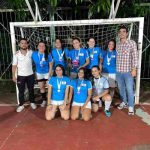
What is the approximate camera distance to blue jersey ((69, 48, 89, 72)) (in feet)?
22.9

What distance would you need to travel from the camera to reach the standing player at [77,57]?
6961 millimetres

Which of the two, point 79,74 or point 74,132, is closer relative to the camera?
point 74,132

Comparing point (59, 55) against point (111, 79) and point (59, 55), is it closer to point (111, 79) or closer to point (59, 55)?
point (59, 55)

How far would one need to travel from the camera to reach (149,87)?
900cm

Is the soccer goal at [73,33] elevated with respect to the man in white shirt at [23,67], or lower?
elevated

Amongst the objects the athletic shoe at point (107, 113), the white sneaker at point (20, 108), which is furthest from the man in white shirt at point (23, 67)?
the athletic shoe at point (107, 113)

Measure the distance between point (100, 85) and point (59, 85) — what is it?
0.95 m

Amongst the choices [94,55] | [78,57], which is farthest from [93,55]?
[78,57]

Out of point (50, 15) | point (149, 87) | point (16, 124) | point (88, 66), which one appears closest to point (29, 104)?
point (16, 124)

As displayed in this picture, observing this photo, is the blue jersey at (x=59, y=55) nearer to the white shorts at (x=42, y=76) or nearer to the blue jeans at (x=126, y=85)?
the white shorts at (x=42, y=76)

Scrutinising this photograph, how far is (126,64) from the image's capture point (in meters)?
6.52

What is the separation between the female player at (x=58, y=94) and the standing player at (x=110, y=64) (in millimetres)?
1020

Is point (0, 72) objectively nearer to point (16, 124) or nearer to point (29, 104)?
point (29, 104)

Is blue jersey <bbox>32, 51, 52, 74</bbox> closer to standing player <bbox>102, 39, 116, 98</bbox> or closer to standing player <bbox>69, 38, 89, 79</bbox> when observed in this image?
standing player <bbox>69, 38, 89, 79</bbox>
